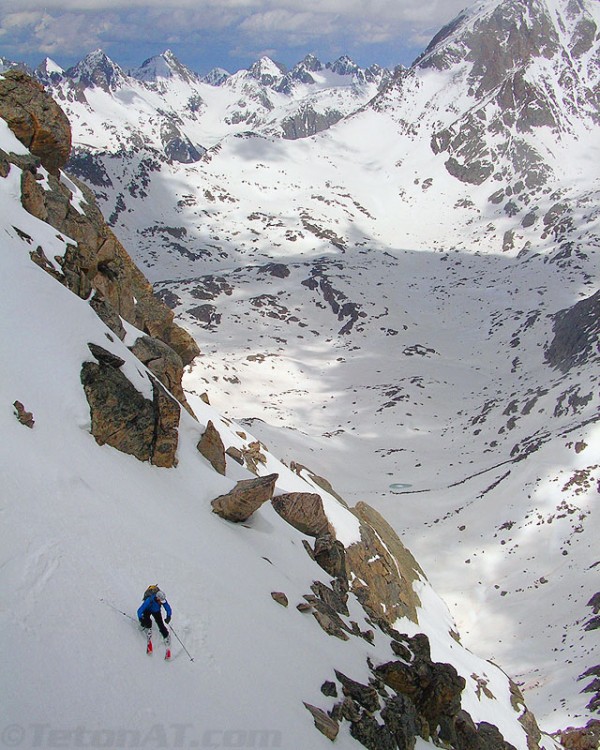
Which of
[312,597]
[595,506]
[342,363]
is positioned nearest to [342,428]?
[342,363]

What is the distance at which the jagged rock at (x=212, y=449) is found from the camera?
2226cm

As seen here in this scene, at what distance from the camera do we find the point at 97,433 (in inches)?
632

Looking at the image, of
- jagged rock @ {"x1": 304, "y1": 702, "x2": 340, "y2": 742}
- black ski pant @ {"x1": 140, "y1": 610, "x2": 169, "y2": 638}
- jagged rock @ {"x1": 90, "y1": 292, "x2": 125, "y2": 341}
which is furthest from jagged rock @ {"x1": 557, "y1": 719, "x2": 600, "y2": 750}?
jagged rock @ {"x1": 90, "y1": 292, "x2": 125, "y2": 341}

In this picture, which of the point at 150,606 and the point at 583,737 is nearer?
the point at 150,606

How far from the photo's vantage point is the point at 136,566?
12.1 metres

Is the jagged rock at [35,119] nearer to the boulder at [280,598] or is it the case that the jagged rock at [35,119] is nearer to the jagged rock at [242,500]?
the jagged rock at [242,500]

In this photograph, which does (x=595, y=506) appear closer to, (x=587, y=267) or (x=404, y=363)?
(x=404, y=363)

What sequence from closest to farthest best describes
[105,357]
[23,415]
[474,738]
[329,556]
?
[23,415]
[105,357]
[474,738]
[329,556]

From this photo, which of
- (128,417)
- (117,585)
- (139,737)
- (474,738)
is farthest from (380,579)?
(139,737)

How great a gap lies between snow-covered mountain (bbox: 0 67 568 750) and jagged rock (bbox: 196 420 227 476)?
0.08 metres

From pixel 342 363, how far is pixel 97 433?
110835 millimetres

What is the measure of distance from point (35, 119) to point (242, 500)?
22.4 metres

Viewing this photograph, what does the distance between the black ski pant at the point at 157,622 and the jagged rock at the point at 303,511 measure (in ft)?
45.3

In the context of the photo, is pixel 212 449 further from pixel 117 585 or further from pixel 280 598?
pixel 117 585
